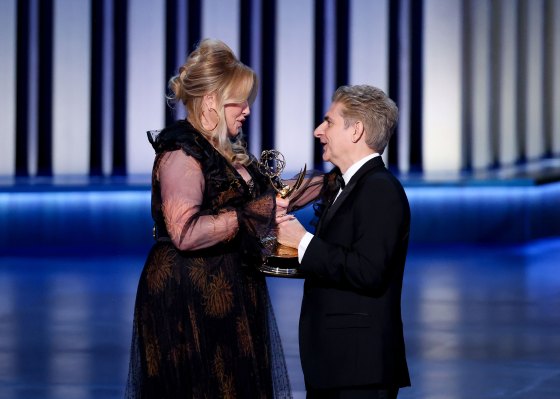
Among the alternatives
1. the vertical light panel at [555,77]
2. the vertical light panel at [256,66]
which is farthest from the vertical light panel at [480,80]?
the vertical light panel at [555,77]

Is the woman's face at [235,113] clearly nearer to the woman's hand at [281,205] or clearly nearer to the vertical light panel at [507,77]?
the woman's hand at [281,205]

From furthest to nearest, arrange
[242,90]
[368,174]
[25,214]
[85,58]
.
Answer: [85,58], [25,214], [242,90], [368,174]

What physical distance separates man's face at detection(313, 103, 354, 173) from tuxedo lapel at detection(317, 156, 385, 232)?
40mm

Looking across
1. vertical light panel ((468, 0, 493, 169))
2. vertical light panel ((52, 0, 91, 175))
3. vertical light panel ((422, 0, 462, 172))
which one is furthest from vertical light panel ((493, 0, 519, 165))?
vertical light panel ((52, 0, 91, 175))

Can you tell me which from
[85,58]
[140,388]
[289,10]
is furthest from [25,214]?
[140,388]

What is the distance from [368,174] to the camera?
3.09 m

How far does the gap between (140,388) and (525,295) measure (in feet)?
15.8

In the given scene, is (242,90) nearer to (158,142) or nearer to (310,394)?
(158,142)

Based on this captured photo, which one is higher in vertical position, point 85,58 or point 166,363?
point 85,58

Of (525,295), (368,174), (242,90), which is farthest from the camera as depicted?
(525,295)

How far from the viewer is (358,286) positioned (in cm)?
302

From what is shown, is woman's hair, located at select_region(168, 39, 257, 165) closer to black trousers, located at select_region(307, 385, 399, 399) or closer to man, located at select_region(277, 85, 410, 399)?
man, located at select_region(277, 85, 410, 399)

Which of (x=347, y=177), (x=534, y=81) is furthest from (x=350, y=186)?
(x=534, y=81)

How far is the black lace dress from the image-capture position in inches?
133
